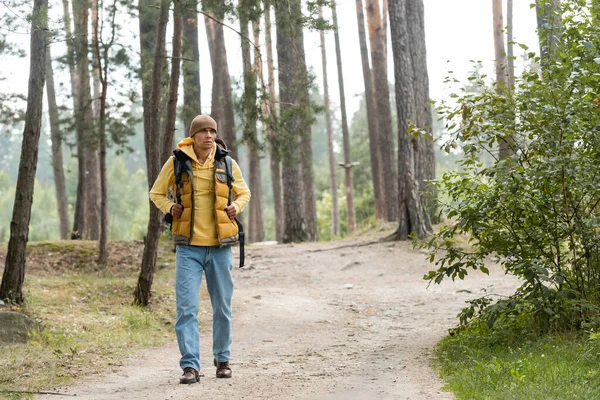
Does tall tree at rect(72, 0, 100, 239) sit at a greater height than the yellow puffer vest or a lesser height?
greater

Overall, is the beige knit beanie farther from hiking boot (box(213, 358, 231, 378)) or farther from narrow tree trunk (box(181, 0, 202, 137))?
narrow tree trunk (box(181, 0, 202, 137))

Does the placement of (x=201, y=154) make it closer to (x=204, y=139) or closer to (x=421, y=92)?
(x=204, y=139)

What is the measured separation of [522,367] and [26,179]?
670cm

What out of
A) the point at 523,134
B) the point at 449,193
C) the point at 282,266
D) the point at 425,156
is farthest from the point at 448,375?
the point at 425,156

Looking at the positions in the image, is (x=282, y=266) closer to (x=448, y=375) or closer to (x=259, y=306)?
(x=259, y=306)

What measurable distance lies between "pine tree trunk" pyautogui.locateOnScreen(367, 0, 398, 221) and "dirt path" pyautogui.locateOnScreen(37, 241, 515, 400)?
7.11 m

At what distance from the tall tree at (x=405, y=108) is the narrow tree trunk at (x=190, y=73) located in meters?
4.73

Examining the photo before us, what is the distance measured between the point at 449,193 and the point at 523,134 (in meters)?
0.89

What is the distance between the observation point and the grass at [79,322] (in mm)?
7293

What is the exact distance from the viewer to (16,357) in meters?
7.76

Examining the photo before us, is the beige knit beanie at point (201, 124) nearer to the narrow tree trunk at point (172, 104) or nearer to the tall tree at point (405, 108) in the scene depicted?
the narrow tree trunk at point (172, 104)

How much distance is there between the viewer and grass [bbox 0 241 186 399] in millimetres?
7293

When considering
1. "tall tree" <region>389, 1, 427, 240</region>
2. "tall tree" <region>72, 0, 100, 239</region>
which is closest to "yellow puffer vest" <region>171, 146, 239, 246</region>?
"tall tree" <region>72, 0, 100, 239</region>

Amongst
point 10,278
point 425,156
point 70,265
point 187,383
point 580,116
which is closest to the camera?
point 187,383
